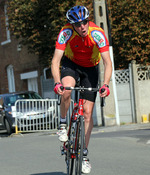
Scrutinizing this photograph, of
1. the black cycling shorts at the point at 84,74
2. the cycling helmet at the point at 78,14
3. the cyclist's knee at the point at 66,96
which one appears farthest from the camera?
the black cycling shorts at the point at 84,74

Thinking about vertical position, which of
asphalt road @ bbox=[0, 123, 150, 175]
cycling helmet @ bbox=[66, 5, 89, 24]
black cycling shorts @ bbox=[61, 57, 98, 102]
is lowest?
asphalt road @ bbox=[0, 123, 150, 175]

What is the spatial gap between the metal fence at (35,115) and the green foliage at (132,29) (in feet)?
10.6

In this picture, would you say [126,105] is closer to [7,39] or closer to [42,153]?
[42,153]

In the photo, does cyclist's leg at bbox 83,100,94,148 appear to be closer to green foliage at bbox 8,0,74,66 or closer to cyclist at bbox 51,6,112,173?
cyclist at bbox 51,6,112,173

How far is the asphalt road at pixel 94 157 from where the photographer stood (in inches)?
300

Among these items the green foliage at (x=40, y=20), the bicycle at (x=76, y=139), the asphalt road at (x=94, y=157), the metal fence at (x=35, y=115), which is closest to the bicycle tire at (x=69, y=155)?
the bicycle at (x=76, y=139)

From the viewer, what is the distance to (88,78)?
6629mm

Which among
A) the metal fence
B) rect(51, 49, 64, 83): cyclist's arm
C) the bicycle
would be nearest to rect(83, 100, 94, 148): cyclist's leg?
the bicycle

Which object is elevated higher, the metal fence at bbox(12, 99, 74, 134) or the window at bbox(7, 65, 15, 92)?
the window at bbox(7, 65, 15, 92)

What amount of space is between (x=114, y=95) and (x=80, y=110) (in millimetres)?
10736

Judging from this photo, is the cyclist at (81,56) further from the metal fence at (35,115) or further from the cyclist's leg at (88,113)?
the metal fence at (35,115)

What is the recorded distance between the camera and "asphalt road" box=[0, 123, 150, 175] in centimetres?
762

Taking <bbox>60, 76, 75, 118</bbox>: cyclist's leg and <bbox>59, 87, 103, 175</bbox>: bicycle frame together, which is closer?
<bbox>59, 87, 103, 175</bbox>: bicycle frame

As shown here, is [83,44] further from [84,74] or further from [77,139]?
[77,139]
